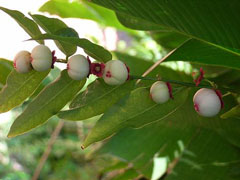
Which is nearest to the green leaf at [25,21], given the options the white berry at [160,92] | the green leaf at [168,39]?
the white berry at [160,92]

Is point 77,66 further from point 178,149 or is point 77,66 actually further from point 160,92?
point 178,149

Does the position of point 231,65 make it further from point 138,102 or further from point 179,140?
point 179,140

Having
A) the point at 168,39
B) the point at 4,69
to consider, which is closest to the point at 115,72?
the point at 4,69

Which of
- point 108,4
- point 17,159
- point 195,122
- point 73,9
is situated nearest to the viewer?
point 108,4

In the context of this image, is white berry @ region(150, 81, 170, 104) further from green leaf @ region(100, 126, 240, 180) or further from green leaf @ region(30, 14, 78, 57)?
Answer: green leaf @ region(100, 126, 240, 180)

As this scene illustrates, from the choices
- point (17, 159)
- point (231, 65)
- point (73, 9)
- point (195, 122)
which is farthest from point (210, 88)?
point (17, 159)

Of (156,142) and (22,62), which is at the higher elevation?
(22,62)
